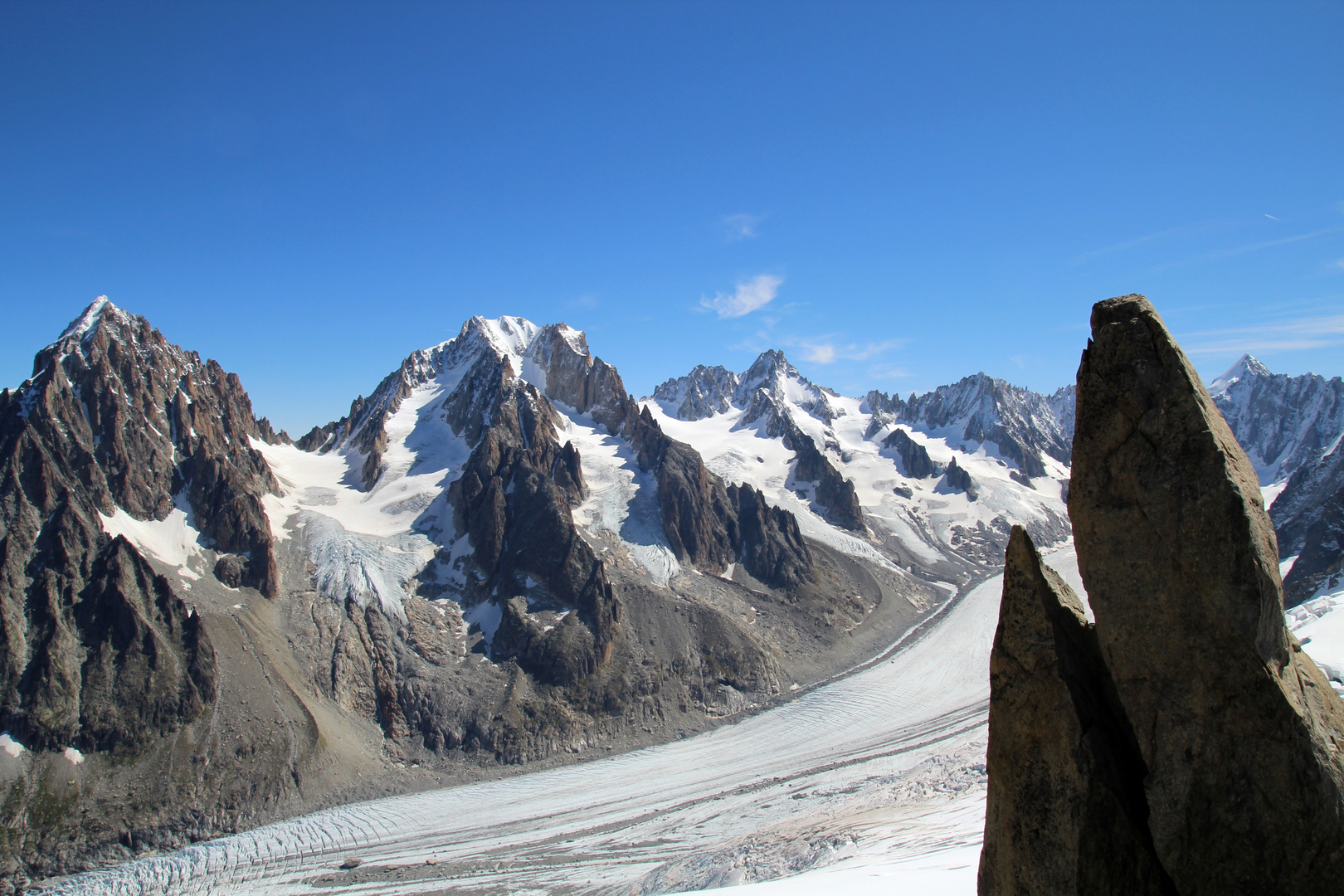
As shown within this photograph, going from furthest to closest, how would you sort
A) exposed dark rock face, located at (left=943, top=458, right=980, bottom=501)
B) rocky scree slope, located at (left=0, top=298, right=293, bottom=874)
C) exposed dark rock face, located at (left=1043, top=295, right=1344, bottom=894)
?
exposed dark rock face, located at (left=943, top=458, right=980, bottom=501)
rocky scree slope, located at (left=0, top=298, right=293, bottom=874)
exposed dark rock face, located at (left=1043, top=295, right=1344, bottom=894)

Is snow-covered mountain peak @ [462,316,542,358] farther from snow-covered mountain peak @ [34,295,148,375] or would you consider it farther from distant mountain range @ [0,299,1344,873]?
snow-covered mountain peak @ [34,295,148,375]

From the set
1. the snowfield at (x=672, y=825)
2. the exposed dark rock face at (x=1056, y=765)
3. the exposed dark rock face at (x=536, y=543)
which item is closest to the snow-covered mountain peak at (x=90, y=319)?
the exposed dark rock face at (x=536, y=543)

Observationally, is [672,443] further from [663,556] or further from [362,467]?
[362,467]

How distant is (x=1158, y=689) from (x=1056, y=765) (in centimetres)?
191

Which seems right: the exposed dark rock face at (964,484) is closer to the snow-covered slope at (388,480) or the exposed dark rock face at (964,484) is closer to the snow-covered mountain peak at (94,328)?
the snow-covered slope at (388,480)

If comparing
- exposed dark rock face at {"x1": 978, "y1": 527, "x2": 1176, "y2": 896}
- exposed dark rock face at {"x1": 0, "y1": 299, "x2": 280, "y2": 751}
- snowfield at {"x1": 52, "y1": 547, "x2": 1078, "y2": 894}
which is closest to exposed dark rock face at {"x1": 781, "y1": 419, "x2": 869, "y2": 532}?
snowfield at {"x1": 52, "y1": 547, "x2": 1078, "y2": 894}

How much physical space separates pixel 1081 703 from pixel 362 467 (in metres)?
127

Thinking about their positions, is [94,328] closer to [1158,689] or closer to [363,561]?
[363,561]

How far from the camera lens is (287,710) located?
6544cm

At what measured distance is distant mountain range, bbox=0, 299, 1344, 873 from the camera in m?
58.5

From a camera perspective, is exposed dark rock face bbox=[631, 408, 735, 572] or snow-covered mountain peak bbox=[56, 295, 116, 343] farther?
exposed dark rock face bbox=[631, 408, 735, 572]

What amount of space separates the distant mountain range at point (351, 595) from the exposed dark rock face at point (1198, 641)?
70.2 metres

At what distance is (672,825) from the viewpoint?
54031mm

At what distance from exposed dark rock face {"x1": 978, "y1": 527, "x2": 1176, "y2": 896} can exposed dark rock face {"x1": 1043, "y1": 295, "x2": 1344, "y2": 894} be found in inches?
21.2
